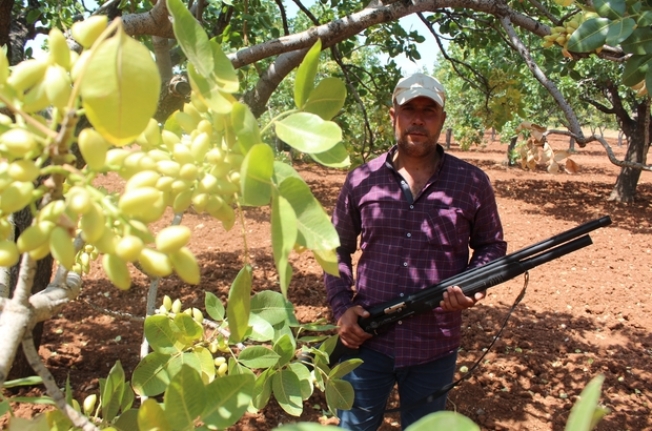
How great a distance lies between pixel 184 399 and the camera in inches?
25.9

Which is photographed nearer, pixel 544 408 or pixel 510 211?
pixel 544 408

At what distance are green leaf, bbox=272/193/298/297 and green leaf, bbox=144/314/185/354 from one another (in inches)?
22.2

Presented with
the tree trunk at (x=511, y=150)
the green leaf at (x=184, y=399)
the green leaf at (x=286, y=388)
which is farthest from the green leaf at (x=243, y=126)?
the tree trunk at (x=511, y=150)

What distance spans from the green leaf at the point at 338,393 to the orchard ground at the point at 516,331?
0.41 m

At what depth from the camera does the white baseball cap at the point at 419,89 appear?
1.98m

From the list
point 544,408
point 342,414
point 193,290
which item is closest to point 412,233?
point 342,414

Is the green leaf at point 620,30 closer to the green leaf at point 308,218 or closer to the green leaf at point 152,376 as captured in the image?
the green leaf at point 308,218

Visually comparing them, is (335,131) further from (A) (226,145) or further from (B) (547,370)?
(B) (547,370)

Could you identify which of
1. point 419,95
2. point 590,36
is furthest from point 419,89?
point 590,36

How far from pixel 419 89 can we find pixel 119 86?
1700 millimetres

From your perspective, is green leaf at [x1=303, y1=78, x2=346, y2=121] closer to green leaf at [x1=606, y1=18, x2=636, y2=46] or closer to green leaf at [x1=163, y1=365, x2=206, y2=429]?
green leaf at [x1=163, y1=365, x2=206, y2=429]

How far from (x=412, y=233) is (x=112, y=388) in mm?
1285

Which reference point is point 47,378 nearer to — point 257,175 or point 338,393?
point 257,175

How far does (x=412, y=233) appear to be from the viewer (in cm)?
196
